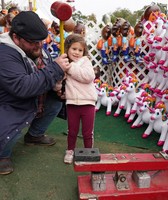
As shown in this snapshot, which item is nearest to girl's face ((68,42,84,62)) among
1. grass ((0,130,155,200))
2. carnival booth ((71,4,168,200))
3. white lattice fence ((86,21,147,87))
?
carnival booth ((71,4,168,200))

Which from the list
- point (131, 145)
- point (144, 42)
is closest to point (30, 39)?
point (131, 145)

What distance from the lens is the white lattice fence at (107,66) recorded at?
425 cm

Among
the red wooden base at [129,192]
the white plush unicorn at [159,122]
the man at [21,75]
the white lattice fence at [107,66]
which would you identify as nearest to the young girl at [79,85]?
the man at [21,75]

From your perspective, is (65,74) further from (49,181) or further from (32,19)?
(49,181)

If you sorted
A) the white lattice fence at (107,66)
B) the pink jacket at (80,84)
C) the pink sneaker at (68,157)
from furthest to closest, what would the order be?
the white lattice fence at (107,66) < the pink sneaker at (68,157) < the pink jacket at (80,84)

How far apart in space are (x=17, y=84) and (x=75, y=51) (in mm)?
539

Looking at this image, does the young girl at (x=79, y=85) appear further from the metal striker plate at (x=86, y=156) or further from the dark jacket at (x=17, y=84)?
the metal striker plate at (x=86, y=156)

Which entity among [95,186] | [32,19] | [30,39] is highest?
[32,19]

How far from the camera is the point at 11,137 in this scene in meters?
2.00

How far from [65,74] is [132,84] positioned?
1349 millimetres

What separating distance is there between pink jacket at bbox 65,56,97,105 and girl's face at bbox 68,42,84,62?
39mm

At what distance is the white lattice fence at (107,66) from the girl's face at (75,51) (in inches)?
86.3

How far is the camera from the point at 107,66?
459 cm

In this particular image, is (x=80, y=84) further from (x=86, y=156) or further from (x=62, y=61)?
(x=86, y=156)
